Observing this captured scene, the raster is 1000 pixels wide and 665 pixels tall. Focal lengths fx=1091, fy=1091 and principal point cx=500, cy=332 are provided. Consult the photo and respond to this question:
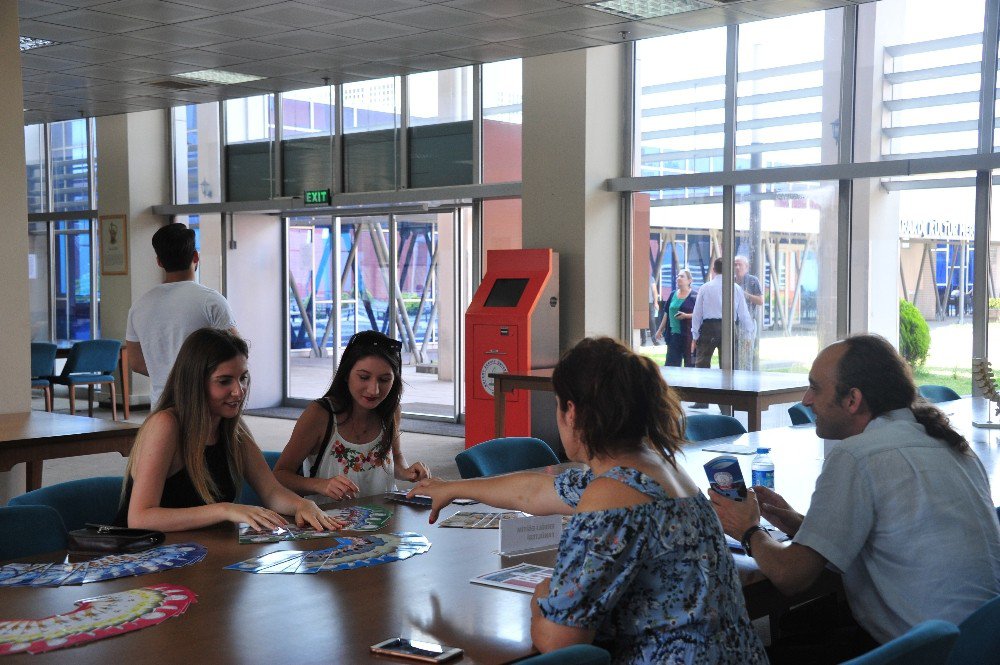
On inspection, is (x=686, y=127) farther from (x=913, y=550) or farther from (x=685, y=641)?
(x=685, y=641)

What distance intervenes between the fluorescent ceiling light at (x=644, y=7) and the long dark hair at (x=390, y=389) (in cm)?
368

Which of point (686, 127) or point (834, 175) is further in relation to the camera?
point (686, 127)

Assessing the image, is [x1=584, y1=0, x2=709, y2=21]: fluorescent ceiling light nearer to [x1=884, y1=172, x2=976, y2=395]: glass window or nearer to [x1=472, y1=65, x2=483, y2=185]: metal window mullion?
[x1=884, y1=172, x2=976, y2=395]: glass window

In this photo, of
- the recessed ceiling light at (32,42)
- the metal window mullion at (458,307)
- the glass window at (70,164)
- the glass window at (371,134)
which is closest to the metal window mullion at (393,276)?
the glass window at (371,134)

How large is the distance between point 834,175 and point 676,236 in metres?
1.50

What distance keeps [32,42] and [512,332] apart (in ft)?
13.7

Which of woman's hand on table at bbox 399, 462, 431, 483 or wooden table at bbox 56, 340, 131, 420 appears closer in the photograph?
woman's hand on table at bbox 399, 462, 431, 483

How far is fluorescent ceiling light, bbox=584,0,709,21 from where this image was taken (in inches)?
264

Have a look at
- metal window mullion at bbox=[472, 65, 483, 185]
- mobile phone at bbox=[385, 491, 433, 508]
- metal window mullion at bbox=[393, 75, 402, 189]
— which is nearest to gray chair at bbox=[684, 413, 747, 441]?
mobile phone at bbox=[385, 491, 433, 508]

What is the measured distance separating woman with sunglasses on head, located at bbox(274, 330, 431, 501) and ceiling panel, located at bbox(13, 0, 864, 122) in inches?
140

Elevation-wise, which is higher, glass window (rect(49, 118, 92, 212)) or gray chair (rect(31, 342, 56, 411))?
glass window (rect(49, 118, 92, 212))

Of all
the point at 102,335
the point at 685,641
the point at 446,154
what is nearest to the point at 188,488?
the point at 685,641

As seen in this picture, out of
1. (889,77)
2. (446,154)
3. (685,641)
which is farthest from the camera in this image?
(446,154)

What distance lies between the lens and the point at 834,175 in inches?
321
